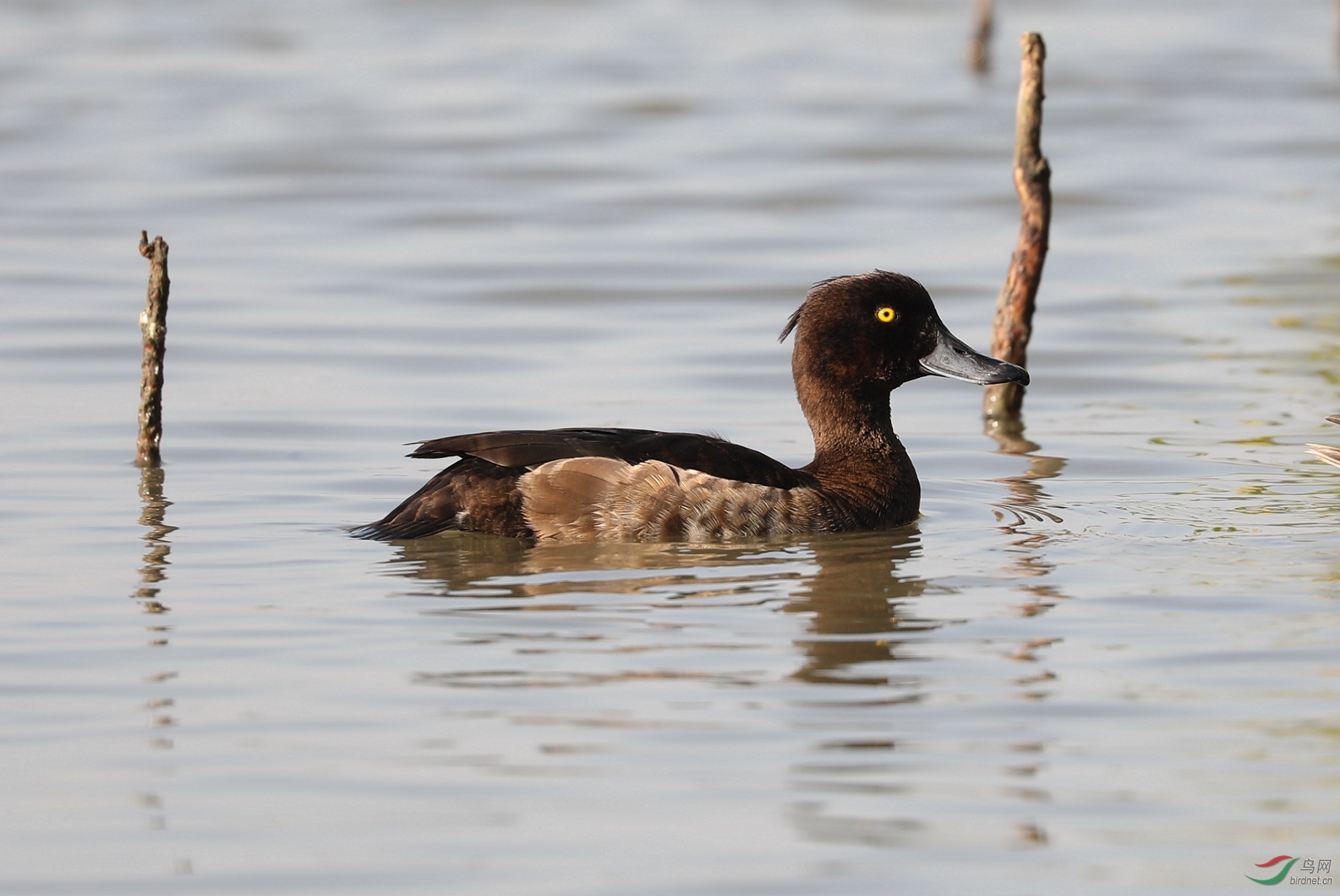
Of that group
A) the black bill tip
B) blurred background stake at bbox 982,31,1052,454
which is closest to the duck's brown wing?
the black bill tip

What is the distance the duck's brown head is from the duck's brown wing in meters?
0.79

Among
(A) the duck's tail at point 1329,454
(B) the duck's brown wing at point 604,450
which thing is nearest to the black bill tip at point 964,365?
(B) the duck's brown wing at point 604,450

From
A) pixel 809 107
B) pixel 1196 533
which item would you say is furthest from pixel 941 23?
pixel 1196 533

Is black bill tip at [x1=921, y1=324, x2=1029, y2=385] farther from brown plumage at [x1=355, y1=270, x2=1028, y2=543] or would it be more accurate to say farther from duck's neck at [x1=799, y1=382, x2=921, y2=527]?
brown plumage at [x1=355, y1=270, x2=1028, y2=543]

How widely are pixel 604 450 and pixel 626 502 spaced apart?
8.8 inches

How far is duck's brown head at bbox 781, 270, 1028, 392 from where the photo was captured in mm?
9711

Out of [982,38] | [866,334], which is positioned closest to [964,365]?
[866,334]

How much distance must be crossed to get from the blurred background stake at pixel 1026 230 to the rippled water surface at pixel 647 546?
0.50 meters

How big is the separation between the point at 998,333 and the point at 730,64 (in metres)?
16.9

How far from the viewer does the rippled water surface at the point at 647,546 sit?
580cm

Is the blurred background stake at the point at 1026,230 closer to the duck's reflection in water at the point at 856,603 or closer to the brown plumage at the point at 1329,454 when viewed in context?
the brown plumage at the point at 1329,454

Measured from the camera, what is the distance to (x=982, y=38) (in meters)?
27.7

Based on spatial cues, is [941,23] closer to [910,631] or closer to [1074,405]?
[1074,405]

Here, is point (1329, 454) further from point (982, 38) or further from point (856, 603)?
point (982, 38)
